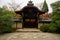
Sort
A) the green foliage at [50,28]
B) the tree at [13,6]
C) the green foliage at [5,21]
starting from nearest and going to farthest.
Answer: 1. the green foliage at [5,21]
2. the green foliage at [50,28]
3. the tree at [13,6]

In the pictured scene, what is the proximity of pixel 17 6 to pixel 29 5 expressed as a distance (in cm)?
742

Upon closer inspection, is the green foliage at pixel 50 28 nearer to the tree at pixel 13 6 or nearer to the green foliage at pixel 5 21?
the green foliage at pixel 5 21

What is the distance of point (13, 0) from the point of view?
22.2 metres

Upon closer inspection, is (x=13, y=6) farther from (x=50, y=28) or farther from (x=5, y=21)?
(x=50, y=28)

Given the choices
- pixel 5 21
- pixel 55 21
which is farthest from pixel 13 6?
pixel 55 21

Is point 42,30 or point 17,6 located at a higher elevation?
point 17,6

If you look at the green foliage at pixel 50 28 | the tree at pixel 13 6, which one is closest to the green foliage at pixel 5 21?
the green foliage at pixel 50 28

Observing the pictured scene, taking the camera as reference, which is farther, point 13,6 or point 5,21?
point 13,6

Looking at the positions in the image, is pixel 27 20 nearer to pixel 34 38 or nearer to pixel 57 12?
pixel 57 12

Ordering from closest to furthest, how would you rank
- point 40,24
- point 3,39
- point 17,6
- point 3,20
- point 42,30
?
point 3,39
point 3,20
point 42,30
point 40,24
point 17,6

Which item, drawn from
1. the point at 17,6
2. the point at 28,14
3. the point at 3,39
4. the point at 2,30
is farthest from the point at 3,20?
the point at 17,6

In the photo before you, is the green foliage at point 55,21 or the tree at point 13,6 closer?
the green foliage at point 55,21

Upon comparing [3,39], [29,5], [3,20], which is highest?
[29,5]

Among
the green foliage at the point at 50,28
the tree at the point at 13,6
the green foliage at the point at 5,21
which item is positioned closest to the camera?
the green foliage at the point at 5,21
